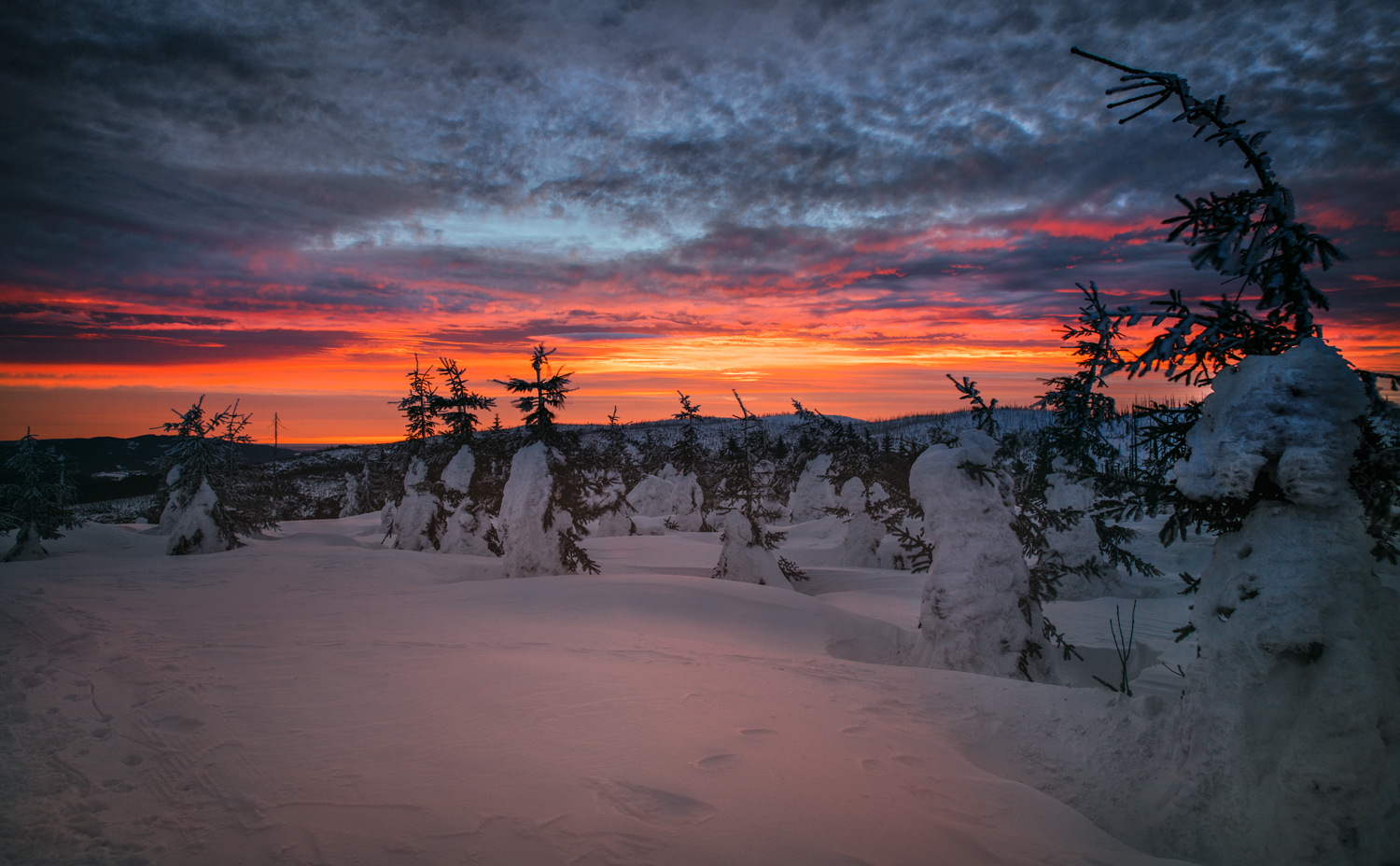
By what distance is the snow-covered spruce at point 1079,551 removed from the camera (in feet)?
49.7

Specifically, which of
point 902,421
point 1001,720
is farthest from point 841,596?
point 902,421

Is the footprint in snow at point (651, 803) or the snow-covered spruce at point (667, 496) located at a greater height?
the footprint in snow at point (651, 803)

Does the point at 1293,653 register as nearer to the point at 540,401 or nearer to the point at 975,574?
the point at 975,574

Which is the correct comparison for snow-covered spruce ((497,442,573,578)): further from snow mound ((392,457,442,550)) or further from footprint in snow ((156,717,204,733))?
footprint in snow ((156,717,204,733))

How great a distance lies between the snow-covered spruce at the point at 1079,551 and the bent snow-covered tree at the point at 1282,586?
11976mm

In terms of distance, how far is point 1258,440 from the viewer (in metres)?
3.93

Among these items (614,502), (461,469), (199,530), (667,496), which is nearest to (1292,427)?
(461,469)

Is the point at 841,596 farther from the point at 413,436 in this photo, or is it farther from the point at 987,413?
the point at 413,436

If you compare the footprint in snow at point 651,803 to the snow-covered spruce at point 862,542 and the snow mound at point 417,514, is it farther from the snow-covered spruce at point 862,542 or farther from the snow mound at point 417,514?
the snow mound at point 417,514

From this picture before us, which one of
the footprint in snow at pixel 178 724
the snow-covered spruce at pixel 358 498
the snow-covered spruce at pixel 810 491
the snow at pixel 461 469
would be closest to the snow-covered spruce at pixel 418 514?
the snow at pixel 461 469

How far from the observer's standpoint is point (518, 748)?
423cm

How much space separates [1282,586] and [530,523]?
14741mm

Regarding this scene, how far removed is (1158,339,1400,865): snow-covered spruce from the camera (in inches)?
140

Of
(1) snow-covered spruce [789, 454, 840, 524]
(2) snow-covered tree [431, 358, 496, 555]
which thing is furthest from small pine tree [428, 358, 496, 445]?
(1) snow-covered spruce [789, 454, 840, 524]
